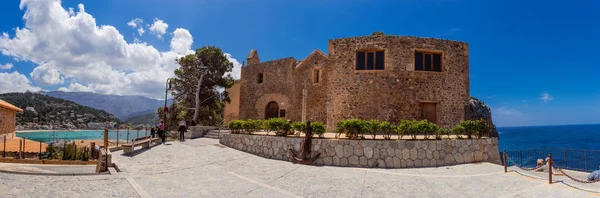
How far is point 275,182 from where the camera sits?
9.59 meters

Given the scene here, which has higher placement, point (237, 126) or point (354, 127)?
point (354, 127)

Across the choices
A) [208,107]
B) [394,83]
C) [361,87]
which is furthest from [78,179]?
[208,107]

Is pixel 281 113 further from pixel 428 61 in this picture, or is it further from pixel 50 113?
pixel 50 113

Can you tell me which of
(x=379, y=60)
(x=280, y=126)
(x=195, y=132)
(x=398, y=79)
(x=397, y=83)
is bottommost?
(x=195, y=132)

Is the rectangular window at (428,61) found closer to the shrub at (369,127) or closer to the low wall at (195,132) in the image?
the shrub at (369,127)

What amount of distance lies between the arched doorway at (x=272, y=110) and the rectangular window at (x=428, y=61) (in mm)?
11534

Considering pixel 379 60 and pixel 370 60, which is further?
pixel 370 60

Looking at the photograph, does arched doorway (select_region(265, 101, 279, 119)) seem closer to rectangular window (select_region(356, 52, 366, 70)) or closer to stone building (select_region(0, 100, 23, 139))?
rectangular window (select_region(356, 52, 366, 70))

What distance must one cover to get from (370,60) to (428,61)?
340 cm

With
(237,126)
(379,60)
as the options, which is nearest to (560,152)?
(379,60)

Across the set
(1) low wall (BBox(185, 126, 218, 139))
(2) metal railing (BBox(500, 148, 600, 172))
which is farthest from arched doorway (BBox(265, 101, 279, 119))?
(2) metal railing (BBox(500, 148, 600, 172))

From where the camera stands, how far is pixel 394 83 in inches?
698

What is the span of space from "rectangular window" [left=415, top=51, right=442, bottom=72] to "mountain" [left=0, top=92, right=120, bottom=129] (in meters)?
85.7

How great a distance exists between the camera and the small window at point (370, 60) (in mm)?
17969
